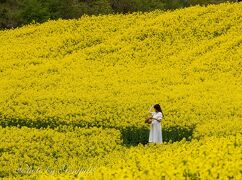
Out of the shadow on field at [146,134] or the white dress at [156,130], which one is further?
the shadow on field at [146,134]

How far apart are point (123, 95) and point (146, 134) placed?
381 centimetres

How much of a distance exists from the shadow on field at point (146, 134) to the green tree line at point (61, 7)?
22.1 metres

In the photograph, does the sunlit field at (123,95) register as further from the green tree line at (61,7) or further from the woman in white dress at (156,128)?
the green tree line at (61,7)

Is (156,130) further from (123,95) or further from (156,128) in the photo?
(123,95)

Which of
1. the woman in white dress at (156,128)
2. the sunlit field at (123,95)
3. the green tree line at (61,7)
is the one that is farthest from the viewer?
the green tree line at (61,7)

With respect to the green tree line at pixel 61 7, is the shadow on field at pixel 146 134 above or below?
below

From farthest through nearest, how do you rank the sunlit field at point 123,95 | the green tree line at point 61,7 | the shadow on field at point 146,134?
the green tree line at point 61,7, the shadow on field at point 146,134, the sunlit field at point 123,95

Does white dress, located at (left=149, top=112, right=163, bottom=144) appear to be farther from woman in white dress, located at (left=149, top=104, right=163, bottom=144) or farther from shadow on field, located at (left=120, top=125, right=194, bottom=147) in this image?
shadow on field, located at (left=120, top=125, right=194, bottom=147)

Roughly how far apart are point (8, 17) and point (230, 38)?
61.9 ft

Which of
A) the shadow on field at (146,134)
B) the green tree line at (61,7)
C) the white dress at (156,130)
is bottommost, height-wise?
the white dress at (156,130)

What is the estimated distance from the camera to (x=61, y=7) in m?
43.4

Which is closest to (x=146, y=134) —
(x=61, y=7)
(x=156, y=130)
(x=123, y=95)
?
(x=156, y=130)

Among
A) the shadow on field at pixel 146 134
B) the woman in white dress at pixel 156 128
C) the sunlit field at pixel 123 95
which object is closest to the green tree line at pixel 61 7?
the sunlit field at pixel 123 95

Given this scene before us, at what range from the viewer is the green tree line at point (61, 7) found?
4092 centimetres
